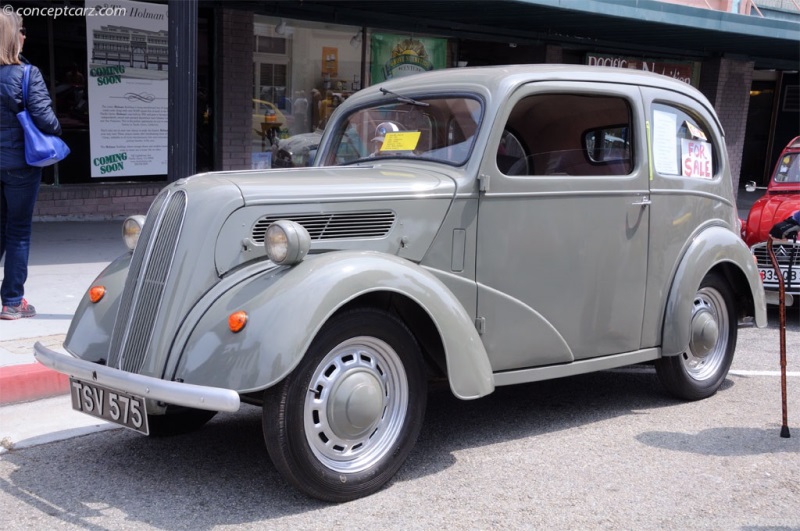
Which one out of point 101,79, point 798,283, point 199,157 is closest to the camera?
point 798,283

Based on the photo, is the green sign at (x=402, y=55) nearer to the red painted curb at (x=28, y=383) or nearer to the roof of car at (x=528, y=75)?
the roof of car at (x=528, y=75)

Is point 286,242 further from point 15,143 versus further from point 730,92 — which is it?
point 730,92

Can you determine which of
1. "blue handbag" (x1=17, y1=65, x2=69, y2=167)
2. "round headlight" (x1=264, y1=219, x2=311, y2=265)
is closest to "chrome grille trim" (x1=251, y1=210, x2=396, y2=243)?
"round headlight" (x1=264, y1=219, x2=311, y2=265)

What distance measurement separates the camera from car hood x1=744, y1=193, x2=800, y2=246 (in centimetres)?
810

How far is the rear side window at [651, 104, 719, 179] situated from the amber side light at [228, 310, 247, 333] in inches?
110

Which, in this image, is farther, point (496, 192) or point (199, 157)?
point (199, 157)

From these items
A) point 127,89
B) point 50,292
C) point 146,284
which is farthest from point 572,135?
point 127,89

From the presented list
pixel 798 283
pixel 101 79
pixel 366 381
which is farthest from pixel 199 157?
pixel 366 381

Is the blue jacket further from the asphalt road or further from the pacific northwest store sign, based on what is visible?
the pacific northwest store sign

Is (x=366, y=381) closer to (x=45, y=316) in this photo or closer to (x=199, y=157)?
(x=45, y=316)

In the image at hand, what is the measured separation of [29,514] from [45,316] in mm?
3279

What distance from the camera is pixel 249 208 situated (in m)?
Answer: 3.79

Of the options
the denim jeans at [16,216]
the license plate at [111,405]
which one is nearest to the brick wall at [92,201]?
the denim jeans at [16,216]

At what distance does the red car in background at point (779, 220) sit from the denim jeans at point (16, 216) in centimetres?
604
